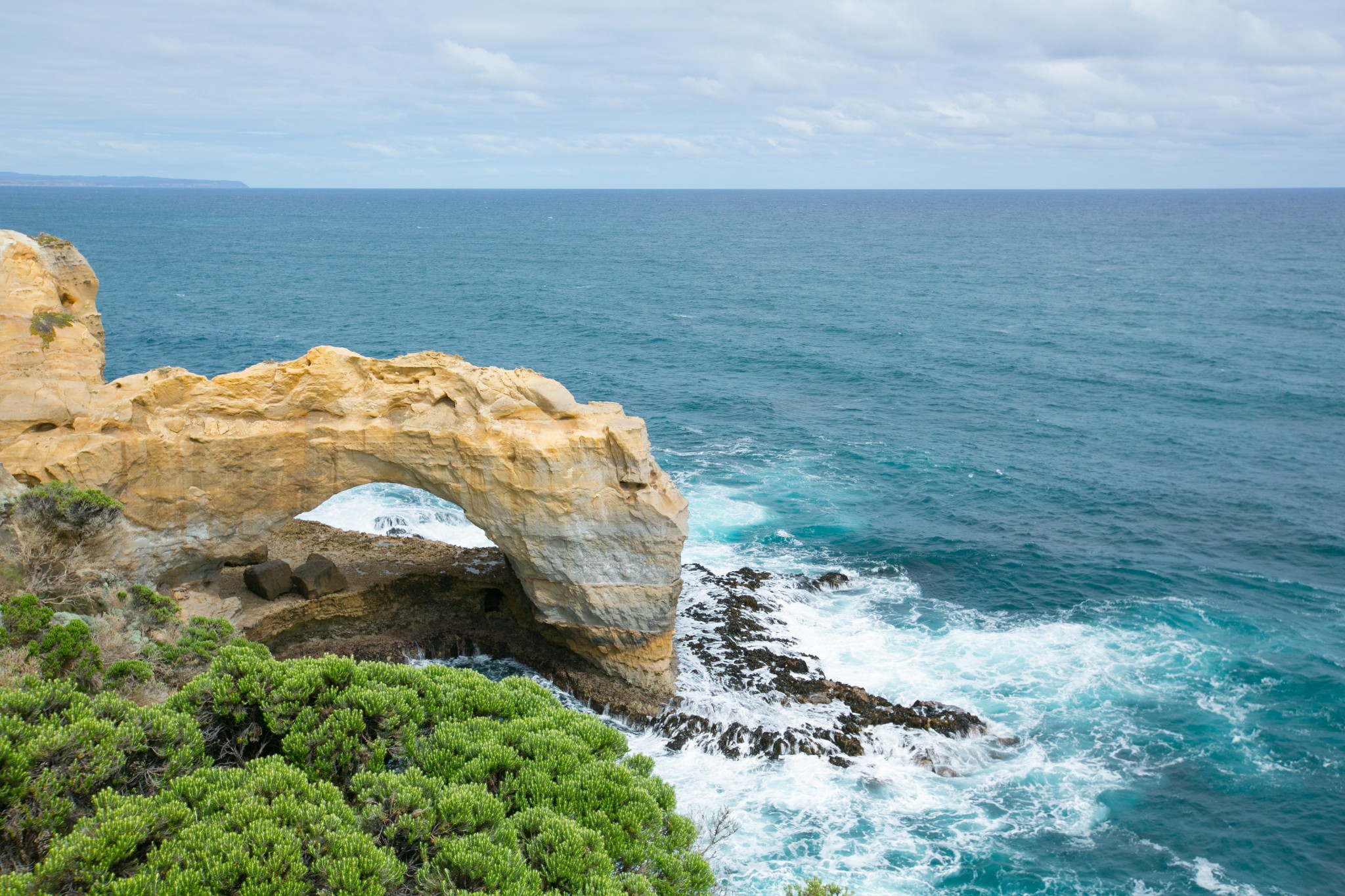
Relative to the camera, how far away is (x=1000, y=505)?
4694 cm

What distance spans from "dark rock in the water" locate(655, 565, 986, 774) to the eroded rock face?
2.51m

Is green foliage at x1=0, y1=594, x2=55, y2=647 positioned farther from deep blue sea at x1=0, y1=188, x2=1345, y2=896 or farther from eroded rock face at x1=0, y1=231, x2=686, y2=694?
deep blue sea at x1=0, y1=188, x2=1345, y2=896

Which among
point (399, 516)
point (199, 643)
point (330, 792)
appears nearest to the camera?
point (330, 792)

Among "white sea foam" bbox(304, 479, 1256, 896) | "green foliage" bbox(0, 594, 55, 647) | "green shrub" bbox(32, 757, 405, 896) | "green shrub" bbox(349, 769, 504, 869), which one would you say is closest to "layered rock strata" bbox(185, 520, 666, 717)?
"white sea foam" bbox(304, 479, 1256, 896)

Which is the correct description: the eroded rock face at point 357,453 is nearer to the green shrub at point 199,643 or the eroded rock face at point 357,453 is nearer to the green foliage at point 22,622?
the green shrub at point 199,643

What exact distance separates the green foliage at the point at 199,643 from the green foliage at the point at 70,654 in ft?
8.96

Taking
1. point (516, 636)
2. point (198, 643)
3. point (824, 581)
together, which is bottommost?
point (516, 636)

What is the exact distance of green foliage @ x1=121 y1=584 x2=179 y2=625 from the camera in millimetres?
23719

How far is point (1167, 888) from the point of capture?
940 inches

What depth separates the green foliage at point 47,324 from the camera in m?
27.0

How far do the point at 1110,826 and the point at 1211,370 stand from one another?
5219 cm

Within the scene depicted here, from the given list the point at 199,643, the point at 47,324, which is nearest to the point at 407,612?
the point at 199,643

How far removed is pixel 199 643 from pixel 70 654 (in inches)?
163

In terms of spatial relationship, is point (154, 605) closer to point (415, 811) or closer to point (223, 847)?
point (415, 811)
